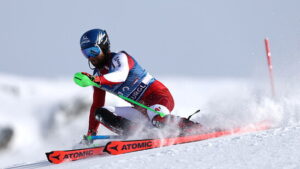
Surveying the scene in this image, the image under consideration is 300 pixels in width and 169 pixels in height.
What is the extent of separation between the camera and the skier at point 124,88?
6090 mm

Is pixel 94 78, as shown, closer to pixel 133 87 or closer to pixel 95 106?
pixel 133 87

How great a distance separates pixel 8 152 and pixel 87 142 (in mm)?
32499

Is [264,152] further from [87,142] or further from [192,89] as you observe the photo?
[192,89]

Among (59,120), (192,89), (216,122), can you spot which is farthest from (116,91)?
(59,120)

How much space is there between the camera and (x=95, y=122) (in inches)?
264

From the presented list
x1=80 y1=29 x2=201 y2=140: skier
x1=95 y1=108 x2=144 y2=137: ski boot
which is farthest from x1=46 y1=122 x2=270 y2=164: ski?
x1=95 y1=108 x2=144 y2=137: ski boot

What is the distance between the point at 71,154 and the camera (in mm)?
5535

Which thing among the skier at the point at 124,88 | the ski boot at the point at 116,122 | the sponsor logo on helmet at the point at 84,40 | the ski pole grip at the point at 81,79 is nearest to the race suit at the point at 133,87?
the skier at the point at 124,88

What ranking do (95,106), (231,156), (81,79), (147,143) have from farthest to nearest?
1. (95,106)
2. (147,143)
3. (81,79)
4. (231,156)

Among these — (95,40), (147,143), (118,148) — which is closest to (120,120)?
(147,143)

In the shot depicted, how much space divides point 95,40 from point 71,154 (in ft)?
4.77

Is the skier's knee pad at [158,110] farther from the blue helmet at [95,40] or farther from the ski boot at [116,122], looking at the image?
the blue helmet at [95,40]

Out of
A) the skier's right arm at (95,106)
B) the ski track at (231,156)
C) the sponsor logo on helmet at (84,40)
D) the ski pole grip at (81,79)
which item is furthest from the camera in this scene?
the skier's right arm at (95,106)

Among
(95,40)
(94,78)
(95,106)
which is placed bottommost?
(95,106)
